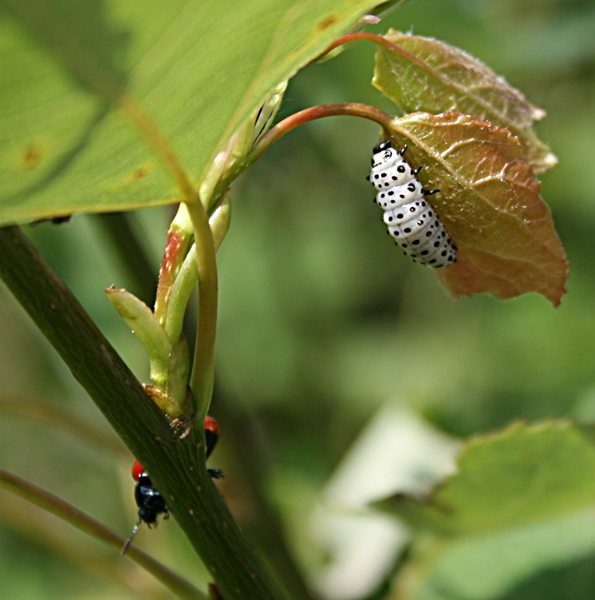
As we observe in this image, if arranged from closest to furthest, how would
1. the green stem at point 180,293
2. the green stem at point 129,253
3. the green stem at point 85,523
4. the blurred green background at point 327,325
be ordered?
1. the green stem at point 180,293
2. the green stem at point 85,523
3. the green stem at point 129,253
4. the blurred green background at point 327,325

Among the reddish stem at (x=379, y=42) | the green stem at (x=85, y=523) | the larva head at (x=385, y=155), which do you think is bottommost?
the green stem at (x=85, y=523)

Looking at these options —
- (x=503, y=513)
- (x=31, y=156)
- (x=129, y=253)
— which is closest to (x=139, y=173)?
(x=31, y=156)

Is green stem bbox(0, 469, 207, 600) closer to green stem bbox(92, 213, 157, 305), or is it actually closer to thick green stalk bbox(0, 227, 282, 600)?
thick green stalk bbox(0, 227, 282, 600)

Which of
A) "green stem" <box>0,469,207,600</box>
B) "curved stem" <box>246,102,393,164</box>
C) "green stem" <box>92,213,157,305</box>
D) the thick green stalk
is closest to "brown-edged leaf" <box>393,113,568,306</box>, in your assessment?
"curved stem" <box>246,102,393,164</box>

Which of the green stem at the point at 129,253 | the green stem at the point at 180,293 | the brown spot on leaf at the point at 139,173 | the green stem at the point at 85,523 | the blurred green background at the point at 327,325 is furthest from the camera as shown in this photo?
the blurred green background at the point at 327,325

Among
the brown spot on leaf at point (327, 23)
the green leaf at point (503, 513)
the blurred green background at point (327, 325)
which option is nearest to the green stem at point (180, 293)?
the brown spot on leaf at point (327, 23)

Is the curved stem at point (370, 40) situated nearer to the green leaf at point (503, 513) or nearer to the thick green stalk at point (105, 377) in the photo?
the thick green stalk at point (105, 377)

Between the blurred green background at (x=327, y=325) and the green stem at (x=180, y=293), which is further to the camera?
the blurred green background at (x=327, y=325)
